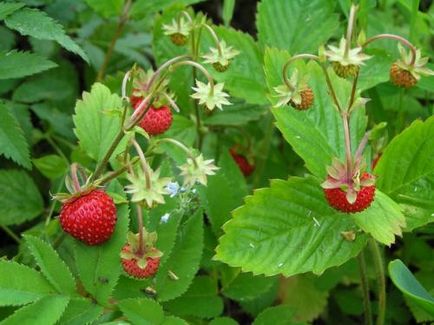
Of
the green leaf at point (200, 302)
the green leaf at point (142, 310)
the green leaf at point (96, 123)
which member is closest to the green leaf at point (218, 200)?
the green leaf at point (200, 302)

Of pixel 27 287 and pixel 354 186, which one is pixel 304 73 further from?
pixel 27 287

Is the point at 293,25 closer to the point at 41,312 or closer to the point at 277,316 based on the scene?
the point at 277,316

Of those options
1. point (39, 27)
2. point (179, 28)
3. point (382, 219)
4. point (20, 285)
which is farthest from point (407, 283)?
point (39, 27)

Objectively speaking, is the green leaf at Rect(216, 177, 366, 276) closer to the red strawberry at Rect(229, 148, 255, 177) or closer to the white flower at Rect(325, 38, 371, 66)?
the white flower at Rect(325, 38, 371, 66)

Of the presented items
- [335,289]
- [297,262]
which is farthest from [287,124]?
[335,289]

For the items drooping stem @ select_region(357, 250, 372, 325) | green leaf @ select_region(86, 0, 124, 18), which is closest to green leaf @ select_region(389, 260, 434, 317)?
drooping stem @ select_region(357, 250, 372, 325)

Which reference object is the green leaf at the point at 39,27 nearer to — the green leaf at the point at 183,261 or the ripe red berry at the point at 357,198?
the green leaf at the point at 183,261
